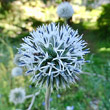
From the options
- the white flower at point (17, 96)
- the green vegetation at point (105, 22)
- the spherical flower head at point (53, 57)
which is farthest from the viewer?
the green vegetation at point (105, 22)

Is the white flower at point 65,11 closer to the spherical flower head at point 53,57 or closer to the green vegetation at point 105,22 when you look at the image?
the spherical flower head at point 53,57

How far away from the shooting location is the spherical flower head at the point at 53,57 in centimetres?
92

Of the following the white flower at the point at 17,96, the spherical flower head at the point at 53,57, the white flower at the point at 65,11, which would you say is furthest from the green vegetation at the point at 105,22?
the spherical flower head at the point at 53,57

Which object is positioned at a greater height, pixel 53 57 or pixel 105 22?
pixel 105 22

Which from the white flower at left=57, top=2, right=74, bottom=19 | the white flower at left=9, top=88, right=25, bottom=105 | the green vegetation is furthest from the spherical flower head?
the green vegetation

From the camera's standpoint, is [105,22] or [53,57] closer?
[53,57]

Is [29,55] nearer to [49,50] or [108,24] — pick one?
[49,50]

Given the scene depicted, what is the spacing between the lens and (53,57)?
966 millimetres

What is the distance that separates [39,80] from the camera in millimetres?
970

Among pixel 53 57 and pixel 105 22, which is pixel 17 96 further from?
pixel 105 22

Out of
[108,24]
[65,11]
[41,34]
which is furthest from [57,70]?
[108,24]

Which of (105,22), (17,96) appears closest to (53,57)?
(17,96)

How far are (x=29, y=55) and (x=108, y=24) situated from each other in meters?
5.88

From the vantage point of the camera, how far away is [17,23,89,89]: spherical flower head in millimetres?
915
